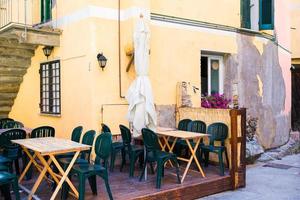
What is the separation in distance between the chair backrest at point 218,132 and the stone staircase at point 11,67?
5.23 m

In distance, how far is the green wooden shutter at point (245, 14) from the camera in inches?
405

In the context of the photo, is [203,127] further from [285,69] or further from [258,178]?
[285,69]

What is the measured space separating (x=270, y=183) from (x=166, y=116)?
2757 millimetres

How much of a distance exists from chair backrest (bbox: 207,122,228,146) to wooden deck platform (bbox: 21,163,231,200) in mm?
655

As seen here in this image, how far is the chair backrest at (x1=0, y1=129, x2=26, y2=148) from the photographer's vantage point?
5797mm

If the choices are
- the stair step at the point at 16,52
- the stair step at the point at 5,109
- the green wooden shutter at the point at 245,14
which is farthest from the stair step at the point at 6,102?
the green wooden shutter at the point at 245,14

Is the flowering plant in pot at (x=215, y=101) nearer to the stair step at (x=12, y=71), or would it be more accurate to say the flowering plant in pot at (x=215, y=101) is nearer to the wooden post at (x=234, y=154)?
the wooden post at (x=234, y=154)

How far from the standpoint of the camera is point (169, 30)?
823 cm

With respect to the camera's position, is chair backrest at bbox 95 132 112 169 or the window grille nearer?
chair backrest at bbox 95 132 112 169

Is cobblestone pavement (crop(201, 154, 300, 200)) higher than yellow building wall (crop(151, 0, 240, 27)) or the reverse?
the reverse

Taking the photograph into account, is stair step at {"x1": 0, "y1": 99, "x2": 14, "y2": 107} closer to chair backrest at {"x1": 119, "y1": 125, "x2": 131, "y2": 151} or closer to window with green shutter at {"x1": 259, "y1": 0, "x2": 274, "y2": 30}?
chair backrest at {"x1": 119, "y1": 125, "x2": 131, "y2": 151}

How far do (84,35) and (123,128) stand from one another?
233cm

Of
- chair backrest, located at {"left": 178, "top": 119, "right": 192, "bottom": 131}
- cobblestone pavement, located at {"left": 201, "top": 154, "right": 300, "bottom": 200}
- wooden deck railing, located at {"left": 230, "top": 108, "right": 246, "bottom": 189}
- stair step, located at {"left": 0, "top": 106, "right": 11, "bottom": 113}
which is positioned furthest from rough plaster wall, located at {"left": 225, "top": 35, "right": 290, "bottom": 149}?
stair step, located at {"left": 0, "top": 106, "right": 11, "bottom": 113}

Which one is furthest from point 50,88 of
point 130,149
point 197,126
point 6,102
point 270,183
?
point 270,183
